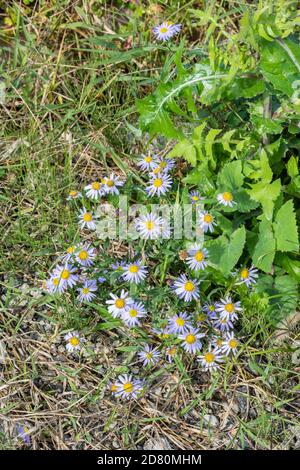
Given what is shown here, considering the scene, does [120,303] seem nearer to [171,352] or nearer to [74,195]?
[171,352]

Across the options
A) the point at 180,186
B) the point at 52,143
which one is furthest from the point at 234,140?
the point at 52,143

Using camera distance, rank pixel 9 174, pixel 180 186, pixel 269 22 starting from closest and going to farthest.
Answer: pixel 269 22, pixel 180 186, pixel 9 174

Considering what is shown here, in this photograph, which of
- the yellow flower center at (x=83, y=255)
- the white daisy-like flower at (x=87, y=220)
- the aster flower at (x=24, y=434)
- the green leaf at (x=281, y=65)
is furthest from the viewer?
the white daisy-like flower at (x=87, y=220)

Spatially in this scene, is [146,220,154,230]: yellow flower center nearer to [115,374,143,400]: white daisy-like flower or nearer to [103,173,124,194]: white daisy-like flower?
[103,173,124,194]: white daisy-like flower

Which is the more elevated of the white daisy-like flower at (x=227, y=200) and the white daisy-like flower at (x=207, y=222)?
the white daisy-like flower at (x=227, y=200)

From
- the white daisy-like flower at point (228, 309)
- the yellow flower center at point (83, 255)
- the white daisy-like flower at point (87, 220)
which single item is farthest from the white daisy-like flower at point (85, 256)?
the white daisy-like flower at point (228, 309)

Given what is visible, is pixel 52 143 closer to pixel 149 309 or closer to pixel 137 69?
pixel 137 69

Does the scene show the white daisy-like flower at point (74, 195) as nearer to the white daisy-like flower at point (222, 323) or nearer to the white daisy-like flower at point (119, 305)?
the white daisy-like flower at point (119, 305)

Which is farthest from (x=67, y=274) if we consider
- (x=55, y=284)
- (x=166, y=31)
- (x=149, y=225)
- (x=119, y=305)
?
(x=166, y=31)
